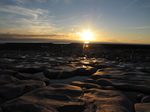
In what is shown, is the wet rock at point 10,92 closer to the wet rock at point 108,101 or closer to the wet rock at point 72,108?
the wet rock at point 72,108

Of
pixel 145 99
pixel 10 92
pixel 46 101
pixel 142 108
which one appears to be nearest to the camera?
pixel 142 108

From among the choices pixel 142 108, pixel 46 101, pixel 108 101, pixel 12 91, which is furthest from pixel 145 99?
pixel 12 91

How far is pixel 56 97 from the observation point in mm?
1932

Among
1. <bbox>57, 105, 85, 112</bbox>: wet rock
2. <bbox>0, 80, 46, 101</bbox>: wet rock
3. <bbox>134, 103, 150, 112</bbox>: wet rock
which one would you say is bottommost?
<bbox>57, 105, 85, 112</bbox>: wet rock

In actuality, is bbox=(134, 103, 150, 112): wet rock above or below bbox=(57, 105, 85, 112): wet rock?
above

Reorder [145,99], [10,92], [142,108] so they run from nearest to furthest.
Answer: [142,108] < [145,99] < [10,92]

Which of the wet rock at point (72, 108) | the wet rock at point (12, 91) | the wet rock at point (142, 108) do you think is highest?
the wet rock at point (142, 108)

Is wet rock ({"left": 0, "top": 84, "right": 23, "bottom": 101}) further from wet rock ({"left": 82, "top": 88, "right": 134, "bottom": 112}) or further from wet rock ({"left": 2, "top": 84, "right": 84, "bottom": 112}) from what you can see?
wet rock ({"left": 82, "top": 88, "right": 134, "bottom": 112})

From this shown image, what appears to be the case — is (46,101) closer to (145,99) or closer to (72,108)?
(72,108)

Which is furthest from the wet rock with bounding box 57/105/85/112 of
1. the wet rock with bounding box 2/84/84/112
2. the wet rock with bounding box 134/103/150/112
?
the wet rock with bounding box 134/103/150/112

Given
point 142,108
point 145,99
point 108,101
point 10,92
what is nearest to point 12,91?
point 10,92

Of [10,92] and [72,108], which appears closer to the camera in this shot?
[72,108]

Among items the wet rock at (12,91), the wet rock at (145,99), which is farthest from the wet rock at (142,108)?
the wet rock at (12,91)

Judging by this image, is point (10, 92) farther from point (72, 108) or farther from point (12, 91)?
point (72, 108)
